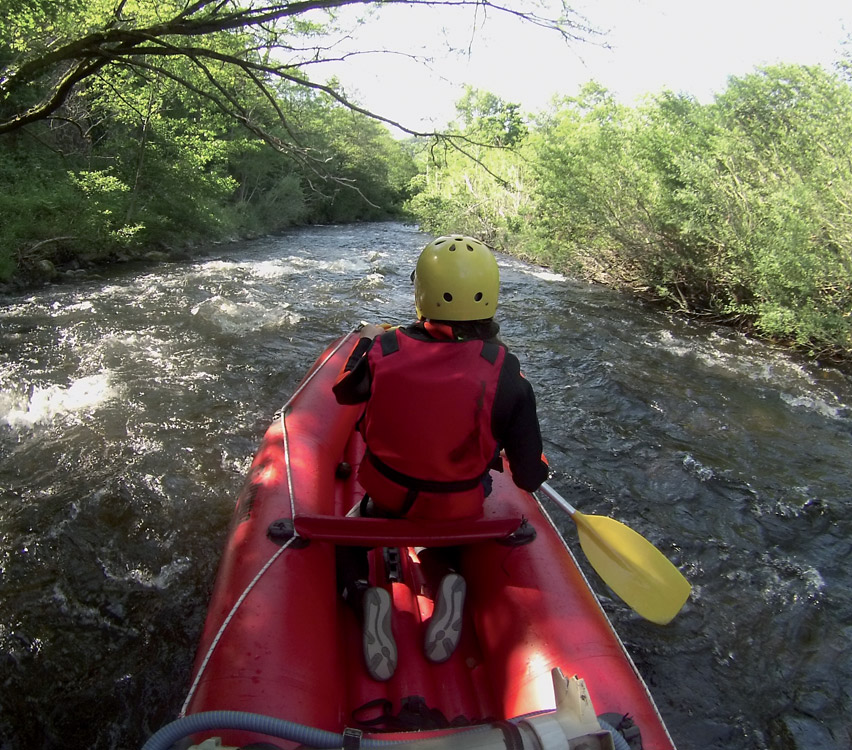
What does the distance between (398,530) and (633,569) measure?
113 centimetres

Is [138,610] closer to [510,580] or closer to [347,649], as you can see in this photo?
[347,649]

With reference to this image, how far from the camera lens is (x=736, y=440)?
4.48 meters

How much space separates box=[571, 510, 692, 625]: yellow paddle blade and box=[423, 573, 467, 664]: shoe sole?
0.77m

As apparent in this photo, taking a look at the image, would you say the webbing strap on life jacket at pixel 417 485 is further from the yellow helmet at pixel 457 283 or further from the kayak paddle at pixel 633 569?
the kayak paddle at pixel 633 569

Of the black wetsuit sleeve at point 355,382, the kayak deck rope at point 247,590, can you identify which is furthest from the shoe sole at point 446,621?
the black wetsuit sleeve at point 355,382

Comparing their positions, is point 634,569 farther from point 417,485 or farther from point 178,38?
point 178,38

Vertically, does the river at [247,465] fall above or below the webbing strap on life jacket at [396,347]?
below

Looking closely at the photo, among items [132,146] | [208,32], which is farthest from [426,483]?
[132,146]

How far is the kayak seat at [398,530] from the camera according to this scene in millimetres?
1866

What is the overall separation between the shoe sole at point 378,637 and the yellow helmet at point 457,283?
0.96 m

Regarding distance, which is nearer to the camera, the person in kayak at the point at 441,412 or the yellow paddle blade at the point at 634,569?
the person in kayak at the point at 441,412

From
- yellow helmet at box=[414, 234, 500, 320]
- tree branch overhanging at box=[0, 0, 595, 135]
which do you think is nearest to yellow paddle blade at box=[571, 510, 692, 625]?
yellow helmet at box=[414, 234, 500, 320]

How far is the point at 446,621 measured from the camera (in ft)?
6.23

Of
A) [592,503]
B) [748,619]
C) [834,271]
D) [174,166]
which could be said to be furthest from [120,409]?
[174,166]
